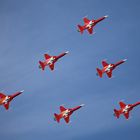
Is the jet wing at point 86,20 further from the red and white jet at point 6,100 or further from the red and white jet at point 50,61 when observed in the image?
the red and white jet at point 6,100

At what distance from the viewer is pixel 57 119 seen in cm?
17875

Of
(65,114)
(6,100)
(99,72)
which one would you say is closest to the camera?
(6,100)

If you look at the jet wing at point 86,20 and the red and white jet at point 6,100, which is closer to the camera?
the red and white jet at point 6,100

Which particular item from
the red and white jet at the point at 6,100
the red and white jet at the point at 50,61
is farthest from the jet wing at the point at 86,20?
the red and white jet at the point at 6,100

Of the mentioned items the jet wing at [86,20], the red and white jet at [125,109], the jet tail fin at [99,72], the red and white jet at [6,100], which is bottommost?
the red and white jet at [125,109]

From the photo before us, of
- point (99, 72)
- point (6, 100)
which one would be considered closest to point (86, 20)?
point (99, 72)

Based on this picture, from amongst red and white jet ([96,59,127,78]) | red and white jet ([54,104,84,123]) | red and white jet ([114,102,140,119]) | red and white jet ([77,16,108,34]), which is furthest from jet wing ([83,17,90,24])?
red and white jet ([114,102,140,119])

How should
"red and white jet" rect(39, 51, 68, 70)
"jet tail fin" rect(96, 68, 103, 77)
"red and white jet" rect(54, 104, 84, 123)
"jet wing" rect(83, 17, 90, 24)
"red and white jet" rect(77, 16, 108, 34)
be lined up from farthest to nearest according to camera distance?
"jet wing" rect(83, 17, 90, 24), "red and white jet" rect(77, 16, 108, 34), "jet tail fin" rect(96, 68, 103, 77), "red and white jet" rect(39, 51, 68, 70), "red and white jet" rect(54, 104, 84, 123)

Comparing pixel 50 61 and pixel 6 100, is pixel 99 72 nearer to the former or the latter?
pixel 50 61

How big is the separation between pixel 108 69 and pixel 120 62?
8120mm

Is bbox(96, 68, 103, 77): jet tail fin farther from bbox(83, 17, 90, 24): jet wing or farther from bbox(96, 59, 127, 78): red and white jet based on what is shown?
bbox(83, 17, 90, 24): jet wing

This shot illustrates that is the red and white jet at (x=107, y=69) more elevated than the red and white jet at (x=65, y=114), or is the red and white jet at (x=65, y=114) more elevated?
the red and white jet at (x=107, y=69)

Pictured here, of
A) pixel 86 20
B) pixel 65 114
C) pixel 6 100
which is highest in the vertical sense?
pixel 86 20

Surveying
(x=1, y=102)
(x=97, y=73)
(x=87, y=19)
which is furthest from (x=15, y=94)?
(x=87, y=19)
